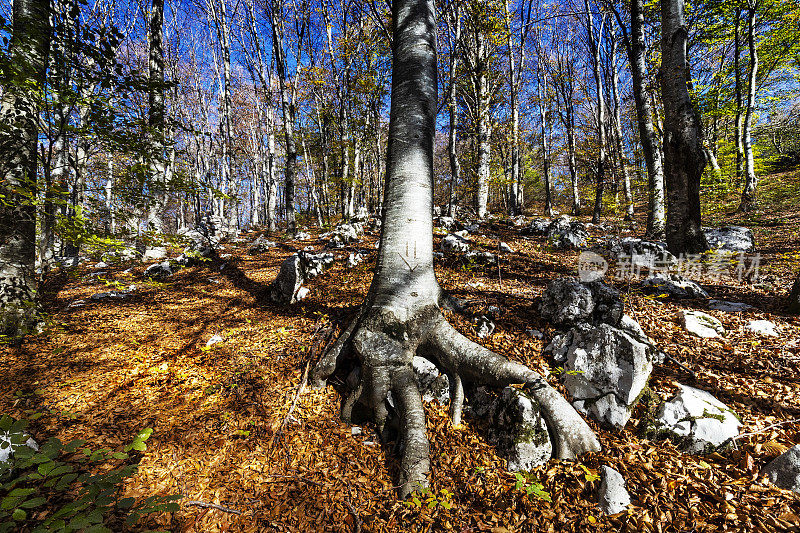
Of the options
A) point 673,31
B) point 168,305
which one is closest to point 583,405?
point 168,305

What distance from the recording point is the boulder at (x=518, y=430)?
2148mm

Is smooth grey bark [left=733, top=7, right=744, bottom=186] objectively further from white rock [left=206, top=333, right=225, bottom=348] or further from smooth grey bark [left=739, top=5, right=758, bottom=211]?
white rock [left=206, top=333, right=225, bottom=348]

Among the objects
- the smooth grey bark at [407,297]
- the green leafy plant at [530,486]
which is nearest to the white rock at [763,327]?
the smooth grey bark at [407,297]

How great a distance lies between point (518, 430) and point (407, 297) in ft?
4.87

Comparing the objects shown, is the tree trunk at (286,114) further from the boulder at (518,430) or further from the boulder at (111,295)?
the boulder at (518,430)

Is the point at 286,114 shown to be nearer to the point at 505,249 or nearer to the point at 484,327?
the point at 505,249

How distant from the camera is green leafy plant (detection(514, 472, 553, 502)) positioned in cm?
186

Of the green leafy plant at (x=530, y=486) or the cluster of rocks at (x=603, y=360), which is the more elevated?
the cluster of rocks at (x=603, y=360)

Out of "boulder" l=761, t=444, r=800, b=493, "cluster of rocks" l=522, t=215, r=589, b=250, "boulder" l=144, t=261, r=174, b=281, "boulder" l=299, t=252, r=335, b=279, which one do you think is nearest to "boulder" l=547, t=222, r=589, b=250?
"cluster of rocks" l=522, t=215, r=589, b=250

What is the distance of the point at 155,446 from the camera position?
7.34 feet

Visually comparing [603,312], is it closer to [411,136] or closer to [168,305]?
[411,136]

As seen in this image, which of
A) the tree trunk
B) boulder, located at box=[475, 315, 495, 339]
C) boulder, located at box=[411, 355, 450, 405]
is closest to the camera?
boulder, located at box=[411, 355, 450, 405]

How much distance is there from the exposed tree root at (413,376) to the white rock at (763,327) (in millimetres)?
2582

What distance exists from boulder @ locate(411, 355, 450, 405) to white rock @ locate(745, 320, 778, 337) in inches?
133
